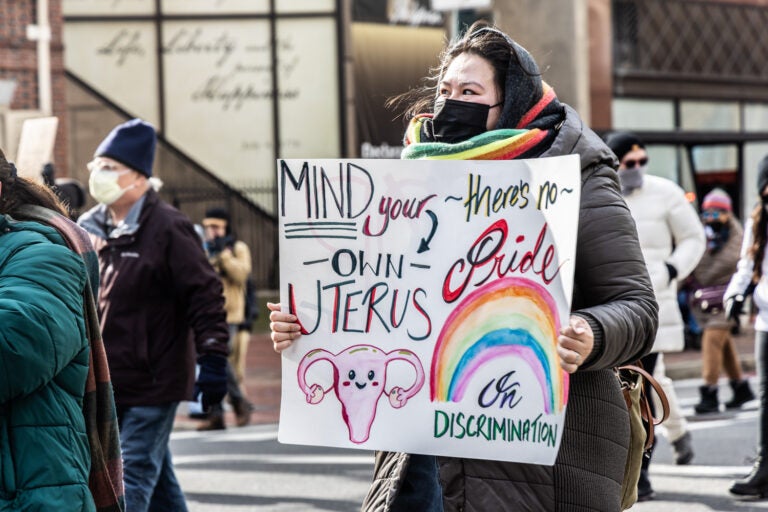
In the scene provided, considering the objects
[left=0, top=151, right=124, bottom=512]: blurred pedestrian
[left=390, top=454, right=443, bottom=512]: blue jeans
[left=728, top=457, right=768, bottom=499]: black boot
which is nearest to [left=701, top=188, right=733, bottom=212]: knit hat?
[left=728, top=457, right=768, bottom=499]: black boot

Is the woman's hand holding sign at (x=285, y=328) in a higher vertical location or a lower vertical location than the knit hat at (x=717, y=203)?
lower

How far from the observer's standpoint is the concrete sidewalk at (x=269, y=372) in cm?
1248

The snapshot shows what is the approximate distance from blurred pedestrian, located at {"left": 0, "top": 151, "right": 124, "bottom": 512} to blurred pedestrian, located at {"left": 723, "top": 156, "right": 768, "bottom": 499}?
4.87 meters

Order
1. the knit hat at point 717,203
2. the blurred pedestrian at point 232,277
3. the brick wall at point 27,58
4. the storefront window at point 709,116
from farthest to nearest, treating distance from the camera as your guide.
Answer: the storefront window at point 709,116 < the brick wall at point 27,58 < the knit hat at point 717,203 < the blurred pedestrian at point 232,277

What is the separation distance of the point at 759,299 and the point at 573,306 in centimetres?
438

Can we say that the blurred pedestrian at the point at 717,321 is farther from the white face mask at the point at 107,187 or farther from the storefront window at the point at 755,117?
the storefront window at the point at 755,117

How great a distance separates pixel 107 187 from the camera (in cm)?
581

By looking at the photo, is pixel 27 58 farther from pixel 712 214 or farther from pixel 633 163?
pixel 633 163

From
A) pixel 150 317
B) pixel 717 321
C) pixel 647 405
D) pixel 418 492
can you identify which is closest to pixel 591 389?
pixel 647 405

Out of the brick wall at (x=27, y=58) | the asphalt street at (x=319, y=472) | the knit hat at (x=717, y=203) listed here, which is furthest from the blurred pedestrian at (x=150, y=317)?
the brick wall at (x=27, y=58)

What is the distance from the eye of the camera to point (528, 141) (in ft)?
10.8

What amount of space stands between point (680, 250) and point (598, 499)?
498 cm

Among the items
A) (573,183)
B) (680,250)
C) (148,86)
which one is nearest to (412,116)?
(573,183)

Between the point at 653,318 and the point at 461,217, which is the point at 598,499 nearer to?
the point at 653,318
